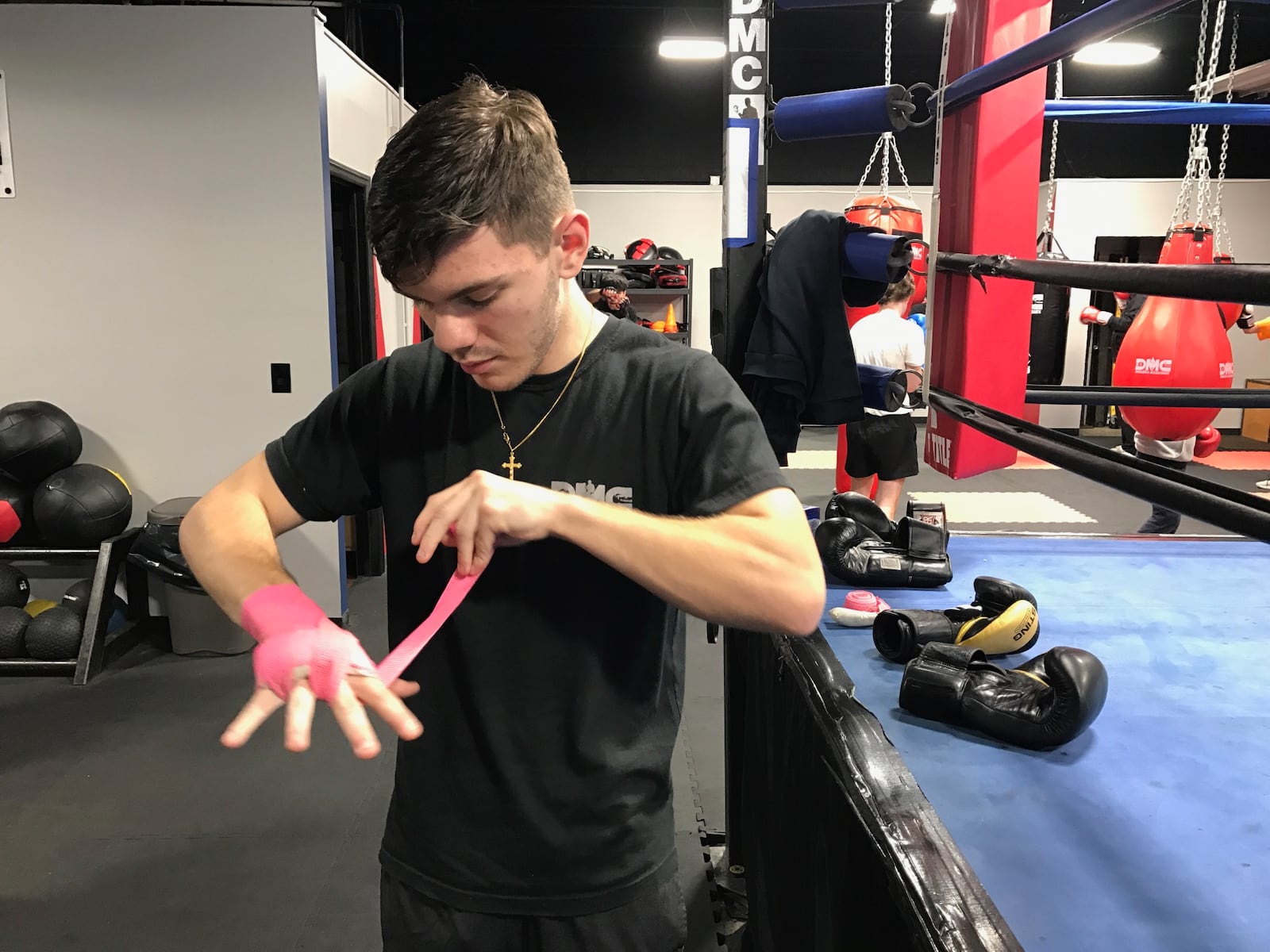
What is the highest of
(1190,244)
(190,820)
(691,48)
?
(691,48)

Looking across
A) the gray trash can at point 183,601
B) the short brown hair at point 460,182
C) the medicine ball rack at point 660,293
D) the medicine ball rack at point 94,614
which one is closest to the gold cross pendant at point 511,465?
the short brown hair at point 460,182

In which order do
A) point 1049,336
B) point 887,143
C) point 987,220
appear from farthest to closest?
point 1049,336
point 887,143
point 987,220

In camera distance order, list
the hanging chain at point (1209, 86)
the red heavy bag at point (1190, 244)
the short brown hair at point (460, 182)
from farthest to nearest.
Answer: the red heavy bag at point (1190, 244) → the hanging chain at point (1209, 86) → the short brown hair at point (460, 182)

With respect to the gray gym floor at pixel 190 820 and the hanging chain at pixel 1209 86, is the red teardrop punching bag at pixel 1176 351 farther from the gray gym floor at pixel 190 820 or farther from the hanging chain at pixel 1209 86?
the gray gym floor at pixel 190 820

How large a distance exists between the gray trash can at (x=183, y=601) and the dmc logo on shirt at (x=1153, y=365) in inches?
140

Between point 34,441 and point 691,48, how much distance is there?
6117mm

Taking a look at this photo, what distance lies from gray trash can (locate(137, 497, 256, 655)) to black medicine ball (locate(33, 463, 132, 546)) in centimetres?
14

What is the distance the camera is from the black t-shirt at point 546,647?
109 centimetres

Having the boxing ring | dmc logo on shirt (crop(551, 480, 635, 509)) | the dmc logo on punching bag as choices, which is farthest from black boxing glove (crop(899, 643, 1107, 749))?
the dmc logo on punching bag

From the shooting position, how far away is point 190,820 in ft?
9.00

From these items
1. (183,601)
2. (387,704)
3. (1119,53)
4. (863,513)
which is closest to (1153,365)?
(863,513)

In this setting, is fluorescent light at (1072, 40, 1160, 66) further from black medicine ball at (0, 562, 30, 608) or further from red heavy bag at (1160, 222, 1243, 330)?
black medicine ball at (0, 562, 30, 608)

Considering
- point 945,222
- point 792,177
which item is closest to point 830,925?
point 945,222

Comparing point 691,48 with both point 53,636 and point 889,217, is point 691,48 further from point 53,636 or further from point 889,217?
point 53,636
